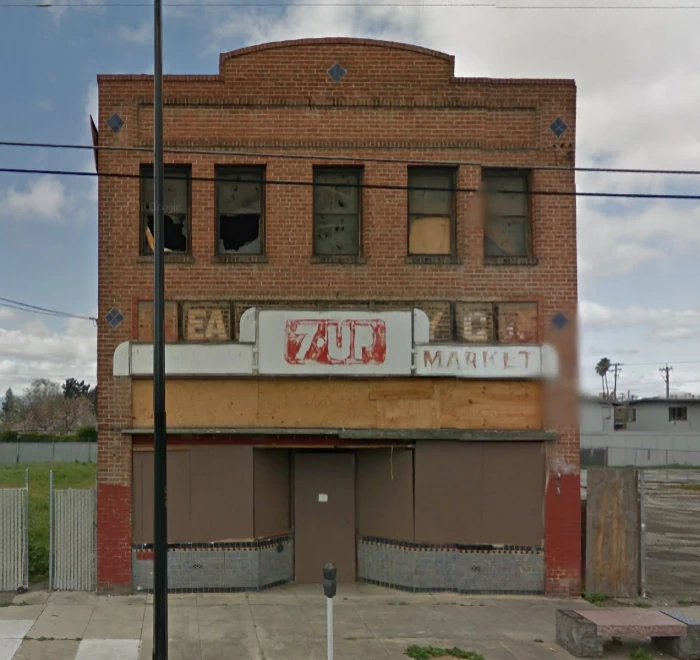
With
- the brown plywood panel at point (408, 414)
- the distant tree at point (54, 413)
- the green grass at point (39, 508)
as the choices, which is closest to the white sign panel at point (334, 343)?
the brown plywood panel at point (408, 414)

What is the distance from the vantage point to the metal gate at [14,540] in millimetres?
12695

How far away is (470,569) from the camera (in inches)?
507

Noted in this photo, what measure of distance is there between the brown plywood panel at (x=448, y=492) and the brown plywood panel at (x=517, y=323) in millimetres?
1926

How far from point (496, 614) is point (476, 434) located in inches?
112

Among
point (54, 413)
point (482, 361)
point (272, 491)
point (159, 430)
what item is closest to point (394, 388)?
point (482, 361)

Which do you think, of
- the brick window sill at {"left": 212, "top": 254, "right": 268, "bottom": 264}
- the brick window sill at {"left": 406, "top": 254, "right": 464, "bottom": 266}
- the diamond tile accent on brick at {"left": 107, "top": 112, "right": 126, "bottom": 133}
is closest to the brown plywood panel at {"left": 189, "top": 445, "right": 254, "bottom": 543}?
the brick window sill at {"left": 212, "top": 254, "right": 268, "bottom": 264}

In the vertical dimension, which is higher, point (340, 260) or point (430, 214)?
point (430, 214)

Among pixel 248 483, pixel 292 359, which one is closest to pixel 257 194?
pixel 292 359

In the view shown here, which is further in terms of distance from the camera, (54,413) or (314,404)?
(54,413)

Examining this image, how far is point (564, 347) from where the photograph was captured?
43.2 ft

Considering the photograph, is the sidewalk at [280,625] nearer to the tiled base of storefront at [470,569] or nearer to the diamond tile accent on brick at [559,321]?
the tiled base of storefront at [470,569]

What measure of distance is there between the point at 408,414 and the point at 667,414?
5672 centimetres

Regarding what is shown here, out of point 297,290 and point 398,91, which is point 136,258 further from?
point 398,91

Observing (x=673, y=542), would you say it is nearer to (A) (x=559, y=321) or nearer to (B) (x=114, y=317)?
(A) (x=559, y=321)
